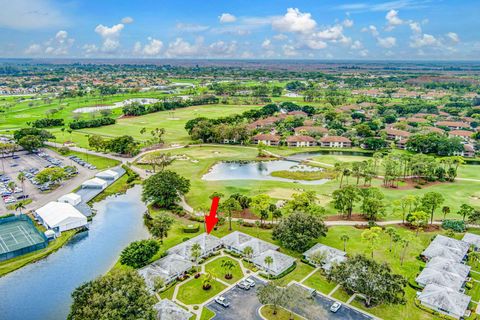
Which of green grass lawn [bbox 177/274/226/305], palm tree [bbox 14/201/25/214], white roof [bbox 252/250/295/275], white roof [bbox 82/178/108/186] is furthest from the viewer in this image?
white roof [bbox 82/178/108/186]

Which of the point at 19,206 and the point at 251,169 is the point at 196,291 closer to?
the point at 19,206

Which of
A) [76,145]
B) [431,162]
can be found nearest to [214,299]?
[431,162]

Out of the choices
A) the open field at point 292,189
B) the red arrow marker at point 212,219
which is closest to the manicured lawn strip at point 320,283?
the red arrow marker at point 212,219

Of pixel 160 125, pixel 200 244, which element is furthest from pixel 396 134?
pixel 200 244

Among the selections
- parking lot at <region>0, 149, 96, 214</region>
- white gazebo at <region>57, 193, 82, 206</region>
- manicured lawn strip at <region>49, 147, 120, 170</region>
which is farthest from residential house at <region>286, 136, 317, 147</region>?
white gazebo at <region>57, 193, 82, 206</region>

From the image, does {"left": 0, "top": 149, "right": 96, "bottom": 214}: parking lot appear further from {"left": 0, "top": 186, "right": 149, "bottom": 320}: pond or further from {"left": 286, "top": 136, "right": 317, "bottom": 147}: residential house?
{"left": 286, "top": 136, "right": 317, "bottom": 147}: residential house

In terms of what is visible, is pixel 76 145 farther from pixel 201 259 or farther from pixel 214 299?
pixel 214 299

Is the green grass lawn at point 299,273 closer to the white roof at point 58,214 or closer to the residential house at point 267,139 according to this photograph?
the white roof at point 58,214
